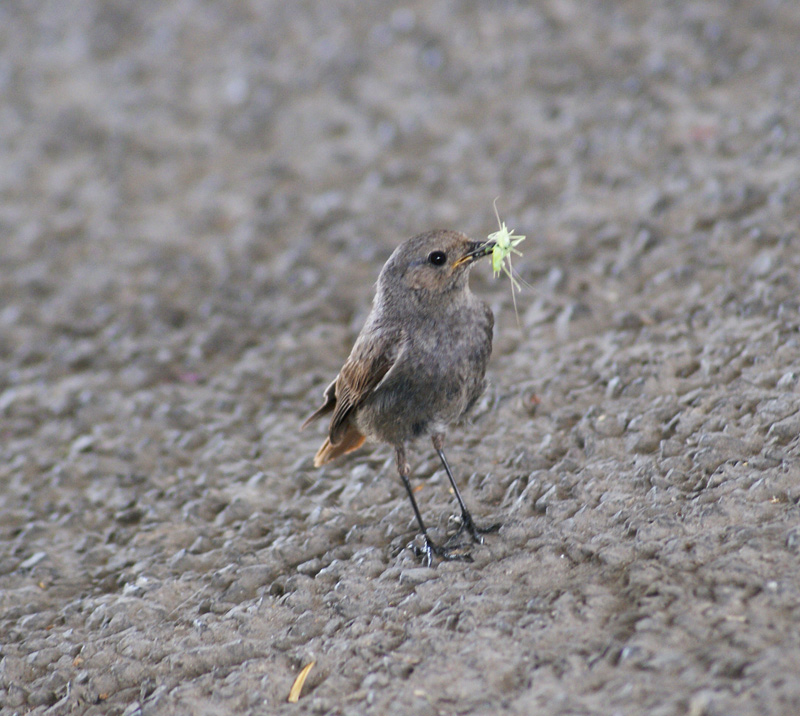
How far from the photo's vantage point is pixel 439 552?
142 inches

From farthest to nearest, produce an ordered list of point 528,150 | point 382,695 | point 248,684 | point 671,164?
point 528,150 < point 671,164 < point 248,684 < point 382,695

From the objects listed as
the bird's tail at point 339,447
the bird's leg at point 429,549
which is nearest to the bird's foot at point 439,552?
the bird's leg at point 429,549

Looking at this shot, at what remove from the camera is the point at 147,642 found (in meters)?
3.47

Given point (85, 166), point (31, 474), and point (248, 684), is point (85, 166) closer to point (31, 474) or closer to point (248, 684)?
point (31, 474)

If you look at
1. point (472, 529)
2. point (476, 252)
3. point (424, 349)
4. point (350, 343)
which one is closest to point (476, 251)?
point (476, 252)

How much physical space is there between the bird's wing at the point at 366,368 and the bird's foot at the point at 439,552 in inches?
25.6

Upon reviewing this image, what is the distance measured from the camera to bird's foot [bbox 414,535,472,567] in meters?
3.55

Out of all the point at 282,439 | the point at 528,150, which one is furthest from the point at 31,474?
the point at 528,150

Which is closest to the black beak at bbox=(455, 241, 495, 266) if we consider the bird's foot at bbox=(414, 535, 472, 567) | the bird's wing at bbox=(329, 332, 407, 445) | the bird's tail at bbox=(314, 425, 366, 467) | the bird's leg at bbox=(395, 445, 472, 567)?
the bird's wing at bbox=(329, 332, 407, 445)

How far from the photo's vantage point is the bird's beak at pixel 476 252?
3.64 metres

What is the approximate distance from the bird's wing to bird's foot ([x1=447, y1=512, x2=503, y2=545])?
673mm

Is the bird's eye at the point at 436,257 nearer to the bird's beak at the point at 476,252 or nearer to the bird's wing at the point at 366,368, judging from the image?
the bird's beak at the point at 476,252

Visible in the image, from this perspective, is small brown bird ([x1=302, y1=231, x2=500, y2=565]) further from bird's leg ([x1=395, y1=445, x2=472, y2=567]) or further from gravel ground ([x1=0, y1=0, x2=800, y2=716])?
gravel ground ([x1=0, y1=0, x2=800, y2=716])

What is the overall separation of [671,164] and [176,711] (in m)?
4.68
